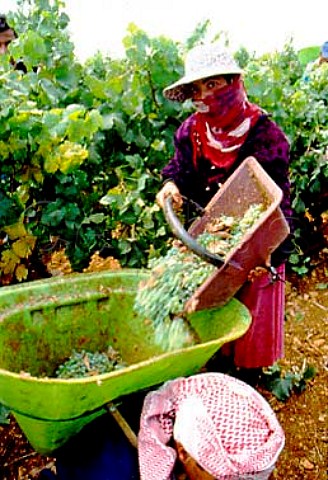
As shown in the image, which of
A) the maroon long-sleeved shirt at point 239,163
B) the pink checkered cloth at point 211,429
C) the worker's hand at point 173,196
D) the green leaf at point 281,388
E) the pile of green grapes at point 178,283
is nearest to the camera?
the pink checkered cloth at point 211,429

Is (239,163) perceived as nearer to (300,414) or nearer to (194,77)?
(194,77)

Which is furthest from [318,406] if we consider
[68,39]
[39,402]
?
[68,39]

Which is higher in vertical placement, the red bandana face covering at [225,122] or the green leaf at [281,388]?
the red bandana face covering at [225,122]

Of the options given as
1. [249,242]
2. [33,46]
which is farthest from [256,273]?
[33,46]

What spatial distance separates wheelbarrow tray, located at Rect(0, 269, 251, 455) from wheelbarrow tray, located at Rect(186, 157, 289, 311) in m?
0.11

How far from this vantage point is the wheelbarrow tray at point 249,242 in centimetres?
185

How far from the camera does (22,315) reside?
6.83 feet

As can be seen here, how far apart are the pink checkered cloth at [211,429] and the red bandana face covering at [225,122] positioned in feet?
3.02

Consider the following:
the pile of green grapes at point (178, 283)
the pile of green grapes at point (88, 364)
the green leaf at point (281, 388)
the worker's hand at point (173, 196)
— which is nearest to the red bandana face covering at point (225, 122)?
the worker's hand at point (173, 196)

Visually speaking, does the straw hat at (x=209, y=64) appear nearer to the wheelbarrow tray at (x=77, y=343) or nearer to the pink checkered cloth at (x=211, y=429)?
the wheelbarrow tray at (x=77, y=343)

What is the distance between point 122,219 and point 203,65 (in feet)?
3.06

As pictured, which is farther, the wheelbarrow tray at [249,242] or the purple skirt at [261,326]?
the purple skirt at [261,326]

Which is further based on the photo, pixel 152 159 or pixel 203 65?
pixel 152 159

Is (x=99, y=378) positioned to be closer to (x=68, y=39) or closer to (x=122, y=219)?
(x=122, y=219)
